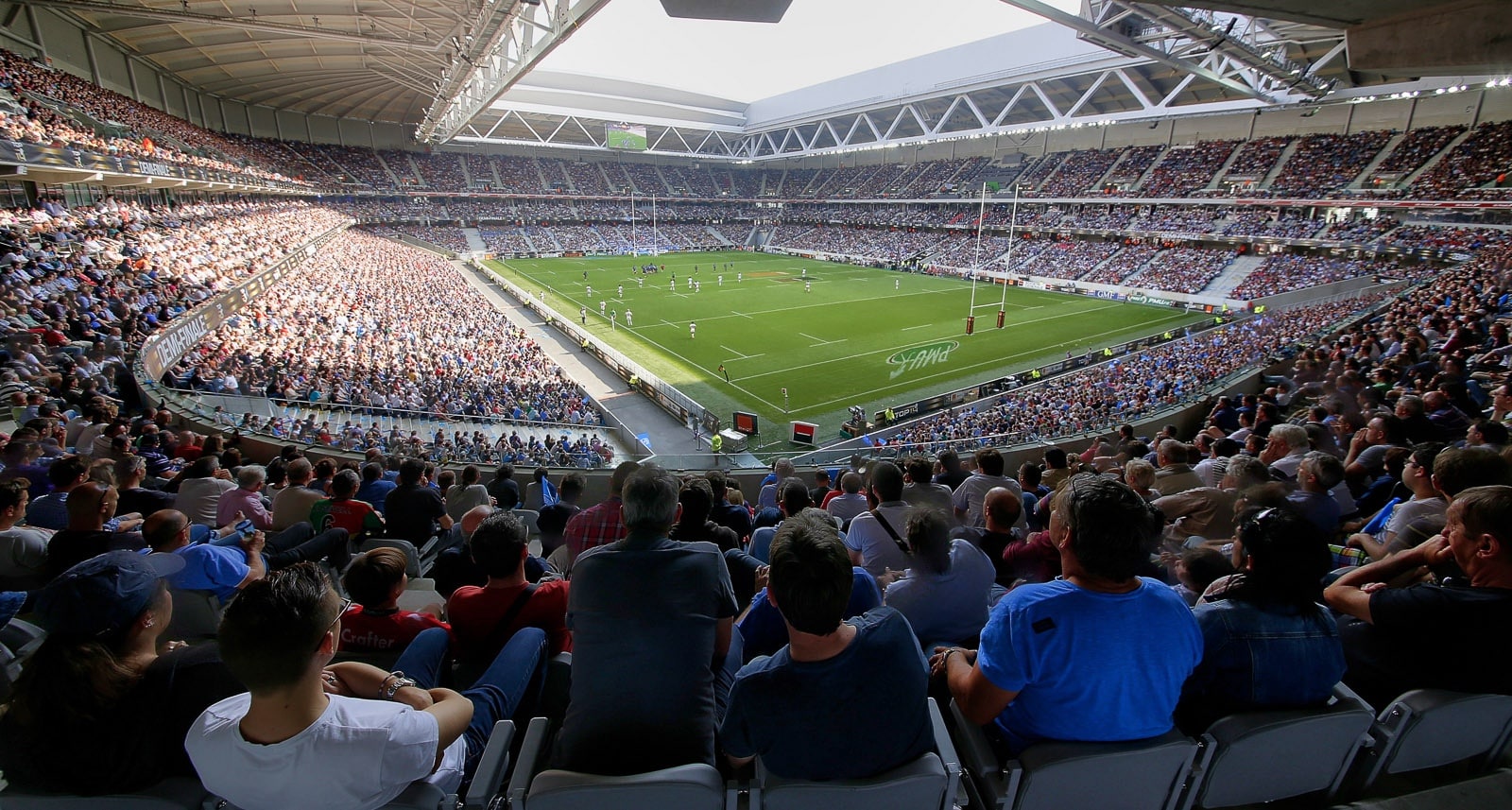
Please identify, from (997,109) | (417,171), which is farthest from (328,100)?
(997,109)

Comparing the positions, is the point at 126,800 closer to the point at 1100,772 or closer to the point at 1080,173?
the point at 1100,772

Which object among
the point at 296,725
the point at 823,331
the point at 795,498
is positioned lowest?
the point at 823,331

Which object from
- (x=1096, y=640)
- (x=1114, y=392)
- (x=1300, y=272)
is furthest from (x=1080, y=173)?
(x=1096, y=640)

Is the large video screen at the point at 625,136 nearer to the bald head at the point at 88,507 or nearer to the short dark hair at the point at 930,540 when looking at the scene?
the bald head at the point at 88,507

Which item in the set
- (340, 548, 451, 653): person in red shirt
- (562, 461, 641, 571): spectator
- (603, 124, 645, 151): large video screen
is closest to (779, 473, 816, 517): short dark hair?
(562, 461, 641, 571): spectator

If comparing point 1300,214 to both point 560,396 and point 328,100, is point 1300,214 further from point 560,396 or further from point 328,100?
point 328,100

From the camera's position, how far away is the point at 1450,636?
256 centimetres

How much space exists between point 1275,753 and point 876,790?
5.10ft

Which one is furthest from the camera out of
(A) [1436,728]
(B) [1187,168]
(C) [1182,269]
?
(B) [1187,168]

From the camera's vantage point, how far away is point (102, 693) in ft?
6.79

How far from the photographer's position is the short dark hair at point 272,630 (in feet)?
6.33

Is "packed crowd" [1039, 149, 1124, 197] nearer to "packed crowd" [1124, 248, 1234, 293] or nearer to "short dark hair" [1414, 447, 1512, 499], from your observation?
"packed crowd" [1124, 248, 1234, 293]

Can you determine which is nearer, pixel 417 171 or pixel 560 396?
pixel 560 396

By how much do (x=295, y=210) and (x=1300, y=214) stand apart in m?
64.4
